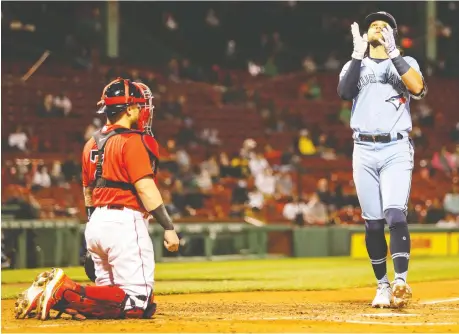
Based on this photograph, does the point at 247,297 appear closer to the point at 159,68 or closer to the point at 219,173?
the point at 219,173

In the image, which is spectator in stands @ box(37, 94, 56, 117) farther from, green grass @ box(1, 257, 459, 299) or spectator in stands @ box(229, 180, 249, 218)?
green grass @ box(1, 257, 459, 299)

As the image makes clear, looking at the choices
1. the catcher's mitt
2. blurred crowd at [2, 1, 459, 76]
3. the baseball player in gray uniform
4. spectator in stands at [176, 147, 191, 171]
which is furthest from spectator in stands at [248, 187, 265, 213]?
the catcher's mitt

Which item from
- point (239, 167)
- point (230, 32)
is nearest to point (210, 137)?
point (239, 167)

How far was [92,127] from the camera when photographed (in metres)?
17.8

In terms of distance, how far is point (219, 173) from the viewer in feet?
60.7

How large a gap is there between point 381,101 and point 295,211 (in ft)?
35.7

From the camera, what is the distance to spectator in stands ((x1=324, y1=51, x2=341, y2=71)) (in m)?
24.7

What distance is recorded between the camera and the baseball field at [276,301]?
5406 millimetres

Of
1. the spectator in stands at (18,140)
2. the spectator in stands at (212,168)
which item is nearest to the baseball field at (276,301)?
the spectator in stands at (212,168)

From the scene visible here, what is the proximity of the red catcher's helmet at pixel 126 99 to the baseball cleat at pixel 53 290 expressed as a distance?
1.09 metres

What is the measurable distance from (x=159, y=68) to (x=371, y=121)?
16.4 metres

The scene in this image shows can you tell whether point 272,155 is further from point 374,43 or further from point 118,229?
point 118,229

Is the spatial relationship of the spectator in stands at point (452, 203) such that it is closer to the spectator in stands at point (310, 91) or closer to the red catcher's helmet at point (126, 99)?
the spectator in stands at point (310, 91)

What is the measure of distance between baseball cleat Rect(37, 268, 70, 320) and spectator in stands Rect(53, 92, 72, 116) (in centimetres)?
1357
